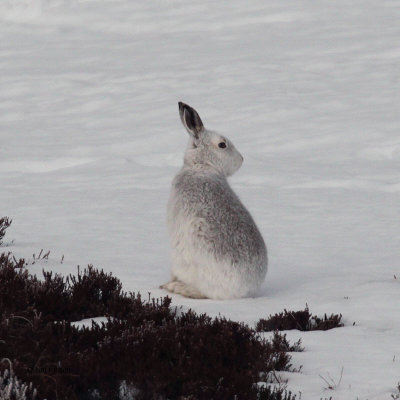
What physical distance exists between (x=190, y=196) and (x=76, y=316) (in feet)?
6.21

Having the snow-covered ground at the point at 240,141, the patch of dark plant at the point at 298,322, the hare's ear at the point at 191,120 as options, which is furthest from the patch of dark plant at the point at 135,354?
the hare's ear at the point at 191,120

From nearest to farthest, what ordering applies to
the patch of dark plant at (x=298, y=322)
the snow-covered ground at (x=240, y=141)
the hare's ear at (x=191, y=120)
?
the patch of dark plant at (x=298, y=322) → the snow-covered ground at (x=240, y=141) → the hare's ear at (x=191, y=120)

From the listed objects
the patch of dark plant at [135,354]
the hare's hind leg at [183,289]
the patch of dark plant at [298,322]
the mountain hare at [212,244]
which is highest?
the mountain hare at [212,244]

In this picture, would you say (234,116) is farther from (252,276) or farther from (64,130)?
(252,276)

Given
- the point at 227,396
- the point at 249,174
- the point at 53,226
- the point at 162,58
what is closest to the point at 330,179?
the point at 249,174

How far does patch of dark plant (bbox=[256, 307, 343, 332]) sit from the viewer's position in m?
6.56

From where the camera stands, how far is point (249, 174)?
50.6 feet

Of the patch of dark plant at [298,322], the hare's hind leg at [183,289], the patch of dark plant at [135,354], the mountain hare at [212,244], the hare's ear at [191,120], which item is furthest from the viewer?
the hare's ear at [191,120]

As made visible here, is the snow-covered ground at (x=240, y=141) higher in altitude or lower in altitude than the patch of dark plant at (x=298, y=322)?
higher

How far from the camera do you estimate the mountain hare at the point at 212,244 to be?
754 centimetres

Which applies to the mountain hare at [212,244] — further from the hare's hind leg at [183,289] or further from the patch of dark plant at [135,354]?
the patch of dark plant at [135,354]

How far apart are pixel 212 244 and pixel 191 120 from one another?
72.7 inches

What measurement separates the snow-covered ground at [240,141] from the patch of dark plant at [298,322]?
167mm

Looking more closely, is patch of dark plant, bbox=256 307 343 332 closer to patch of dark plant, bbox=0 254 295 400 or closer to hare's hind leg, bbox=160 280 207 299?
patch of dark plant, bbox=0 254 295 400
